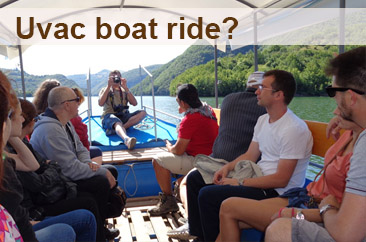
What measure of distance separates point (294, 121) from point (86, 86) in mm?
3482

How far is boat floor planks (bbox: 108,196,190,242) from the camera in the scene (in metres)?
2.85

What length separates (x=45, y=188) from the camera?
1.96 metres

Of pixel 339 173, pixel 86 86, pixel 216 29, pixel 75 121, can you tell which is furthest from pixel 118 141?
pixel 339 173

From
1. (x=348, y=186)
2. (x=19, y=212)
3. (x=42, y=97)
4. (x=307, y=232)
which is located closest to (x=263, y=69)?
(x=42, y=97)

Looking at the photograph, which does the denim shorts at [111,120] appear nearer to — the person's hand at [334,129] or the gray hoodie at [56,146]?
the gray hoodie at [56,146]

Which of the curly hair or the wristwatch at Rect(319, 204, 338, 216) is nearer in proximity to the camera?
the wristwatch at Rect(319, 204, 338, 216)

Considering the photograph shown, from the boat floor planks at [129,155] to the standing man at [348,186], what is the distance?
2510 millimetres

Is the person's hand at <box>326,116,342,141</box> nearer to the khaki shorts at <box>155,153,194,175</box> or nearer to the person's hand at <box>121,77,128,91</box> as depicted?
the khaki shorts at <box>155,153,194,175</box>

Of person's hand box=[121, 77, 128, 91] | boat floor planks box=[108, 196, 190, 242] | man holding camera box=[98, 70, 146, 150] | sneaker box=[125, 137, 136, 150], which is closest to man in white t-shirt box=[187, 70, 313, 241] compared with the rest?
boat floor planks box=[108, 196, 190, 242]

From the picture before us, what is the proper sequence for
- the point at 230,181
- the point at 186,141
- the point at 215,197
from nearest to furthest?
the point at 215,197 < the point at 230,181 < the point at 186,141

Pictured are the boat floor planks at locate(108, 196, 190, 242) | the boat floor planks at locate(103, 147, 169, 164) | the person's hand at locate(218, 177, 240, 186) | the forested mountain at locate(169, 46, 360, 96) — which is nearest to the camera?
the person's hand at locate(218, 177, 240, 186)

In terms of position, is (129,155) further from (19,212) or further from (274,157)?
(19,212)

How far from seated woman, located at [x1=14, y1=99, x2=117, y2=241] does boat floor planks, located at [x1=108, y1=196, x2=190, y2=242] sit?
734 millimetres

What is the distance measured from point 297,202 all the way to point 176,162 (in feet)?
5.40
